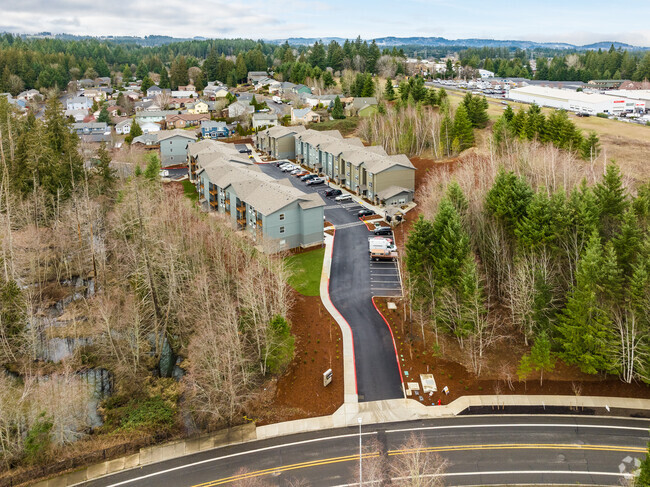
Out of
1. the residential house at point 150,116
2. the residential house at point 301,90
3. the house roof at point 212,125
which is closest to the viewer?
the house roof at point 212,125

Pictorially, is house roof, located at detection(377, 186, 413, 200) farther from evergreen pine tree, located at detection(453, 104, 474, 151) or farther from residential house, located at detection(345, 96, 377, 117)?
residential house, located at detection(345, 96, 377, 117)

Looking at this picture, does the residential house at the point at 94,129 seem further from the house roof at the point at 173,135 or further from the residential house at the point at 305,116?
the residential house at the point at 305,116

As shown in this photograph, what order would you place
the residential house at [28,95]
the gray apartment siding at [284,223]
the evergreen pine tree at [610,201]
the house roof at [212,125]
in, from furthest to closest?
the residential house at [28,95], the house roof at [212,125], the gray apartment siding at [284,223], the evergreen pine tree at [610,201]

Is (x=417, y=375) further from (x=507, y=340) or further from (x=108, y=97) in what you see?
(x=108, y=97)

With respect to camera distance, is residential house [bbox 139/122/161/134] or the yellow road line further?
residential house [bbox 139/122/161/134]

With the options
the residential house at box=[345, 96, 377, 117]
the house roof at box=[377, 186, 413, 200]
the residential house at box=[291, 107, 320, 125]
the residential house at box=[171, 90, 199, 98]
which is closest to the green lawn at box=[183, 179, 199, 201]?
the house roof at box=[377, 186, 413, 200]

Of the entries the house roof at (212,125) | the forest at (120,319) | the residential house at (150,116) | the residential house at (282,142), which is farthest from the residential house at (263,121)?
the forest at (120,319)

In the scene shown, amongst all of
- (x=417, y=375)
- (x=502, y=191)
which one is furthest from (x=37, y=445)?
(x=502, y=191)
